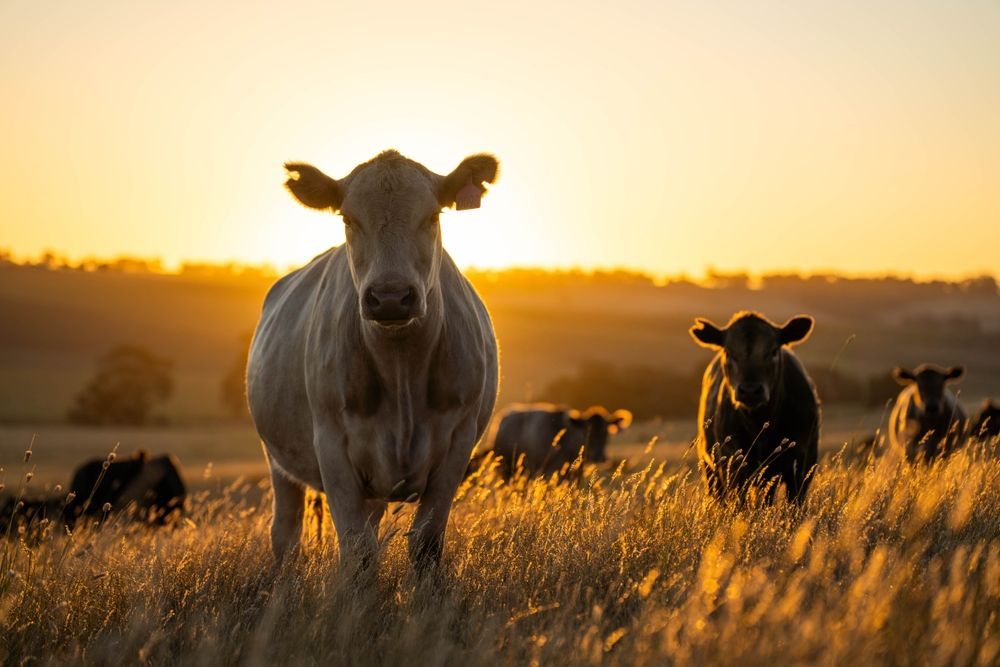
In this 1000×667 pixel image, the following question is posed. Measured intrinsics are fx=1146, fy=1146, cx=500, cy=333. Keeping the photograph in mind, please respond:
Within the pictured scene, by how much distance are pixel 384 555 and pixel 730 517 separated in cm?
185

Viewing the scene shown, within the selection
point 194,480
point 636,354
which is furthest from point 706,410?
point 636,354

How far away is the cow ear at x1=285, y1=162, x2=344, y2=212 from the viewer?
638 centimetres

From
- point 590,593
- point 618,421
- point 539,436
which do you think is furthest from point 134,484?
point 590,593

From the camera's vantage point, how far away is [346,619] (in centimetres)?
436

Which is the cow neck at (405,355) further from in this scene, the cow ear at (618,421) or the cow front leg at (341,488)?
the cow ear at (618,421)

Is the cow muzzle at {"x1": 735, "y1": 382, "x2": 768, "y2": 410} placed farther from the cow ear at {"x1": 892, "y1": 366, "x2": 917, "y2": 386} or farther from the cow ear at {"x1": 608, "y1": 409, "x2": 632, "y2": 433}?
the cow ear at {"x1": 608, "y1": 409, "x2": 632, "y2": 433}

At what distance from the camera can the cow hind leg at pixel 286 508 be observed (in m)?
7.90

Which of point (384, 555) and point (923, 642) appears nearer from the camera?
point (923, 642)

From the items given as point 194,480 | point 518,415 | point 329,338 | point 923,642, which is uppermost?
point 329,338

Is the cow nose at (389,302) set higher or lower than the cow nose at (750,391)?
higher

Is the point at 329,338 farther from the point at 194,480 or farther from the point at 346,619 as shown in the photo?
the point at 194,480

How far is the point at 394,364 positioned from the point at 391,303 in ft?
2.26

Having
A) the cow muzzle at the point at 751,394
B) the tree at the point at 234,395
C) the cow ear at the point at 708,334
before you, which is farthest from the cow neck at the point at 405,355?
the tree at the point at 234,395

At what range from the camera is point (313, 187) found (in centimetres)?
640
